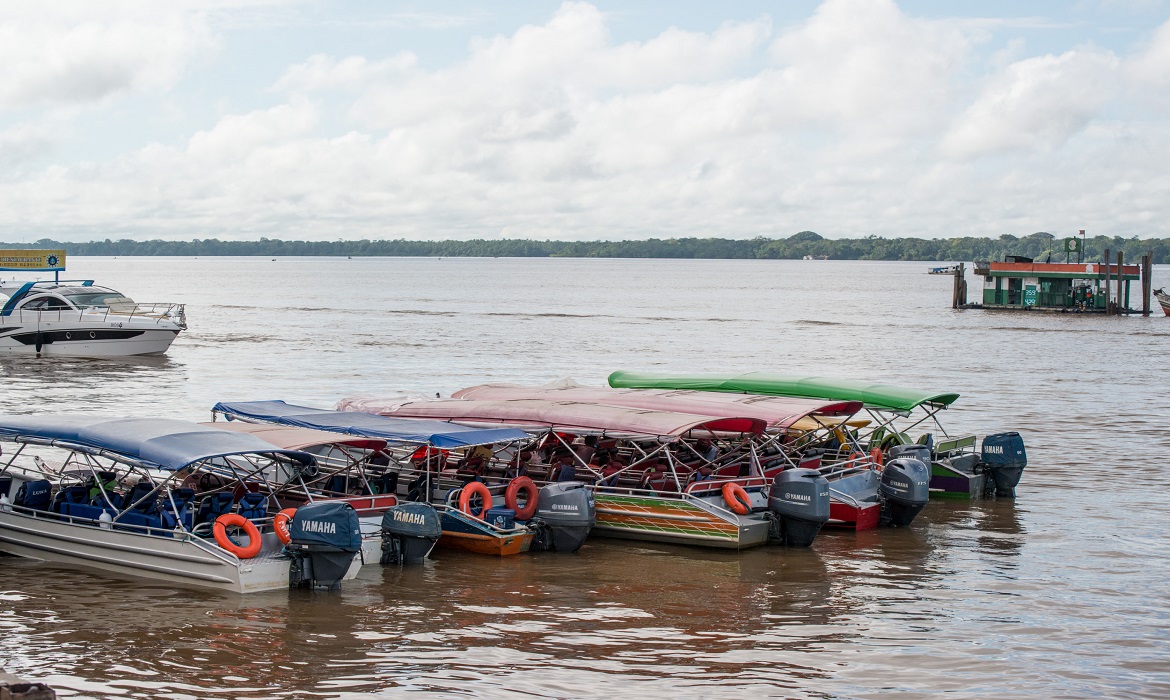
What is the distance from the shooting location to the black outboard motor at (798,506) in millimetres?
18984

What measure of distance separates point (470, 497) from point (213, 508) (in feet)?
13.0

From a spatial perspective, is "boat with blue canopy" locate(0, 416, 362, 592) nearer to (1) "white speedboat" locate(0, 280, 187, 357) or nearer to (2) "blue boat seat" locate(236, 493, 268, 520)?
(2) "blue boat seat" locate(236, 493, 268, 520)

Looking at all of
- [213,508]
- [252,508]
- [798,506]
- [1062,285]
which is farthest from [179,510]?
[1062,285]

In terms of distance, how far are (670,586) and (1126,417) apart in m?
24.8

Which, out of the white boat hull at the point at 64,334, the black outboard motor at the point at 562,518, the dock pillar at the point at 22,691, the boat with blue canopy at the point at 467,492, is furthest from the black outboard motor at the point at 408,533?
the white boat hull at the point at 64,334

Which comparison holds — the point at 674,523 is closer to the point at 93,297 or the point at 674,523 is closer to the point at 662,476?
the point at 662,476

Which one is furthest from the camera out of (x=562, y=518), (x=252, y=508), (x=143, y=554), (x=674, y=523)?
(x=674, y=523)

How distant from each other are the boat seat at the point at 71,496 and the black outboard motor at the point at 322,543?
4.54m

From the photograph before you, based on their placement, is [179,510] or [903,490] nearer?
[179,510]

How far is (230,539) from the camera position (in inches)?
625

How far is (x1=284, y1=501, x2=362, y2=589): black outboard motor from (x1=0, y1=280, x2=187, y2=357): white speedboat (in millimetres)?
36541

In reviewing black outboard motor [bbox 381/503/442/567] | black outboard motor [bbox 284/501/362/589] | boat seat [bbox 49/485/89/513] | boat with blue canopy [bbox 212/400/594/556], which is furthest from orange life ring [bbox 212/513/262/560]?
boat seat [bbox 49/485/89/513]

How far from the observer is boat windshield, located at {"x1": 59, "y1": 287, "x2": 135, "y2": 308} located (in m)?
51.2

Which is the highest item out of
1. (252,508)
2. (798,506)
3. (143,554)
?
(252,508)
